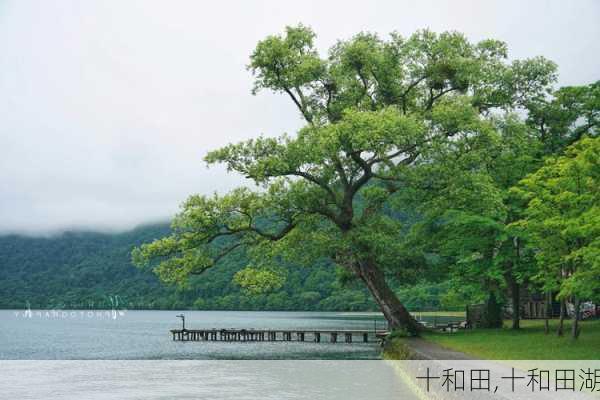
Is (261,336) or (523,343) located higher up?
(523,343)

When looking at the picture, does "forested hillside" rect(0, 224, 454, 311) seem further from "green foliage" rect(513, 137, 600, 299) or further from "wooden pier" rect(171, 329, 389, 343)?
"green foliage" rect(513, 137, 600, 299)

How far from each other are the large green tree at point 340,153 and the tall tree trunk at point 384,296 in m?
0.06

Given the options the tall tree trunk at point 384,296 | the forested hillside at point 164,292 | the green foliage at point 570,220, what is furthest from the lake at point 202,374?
the forested hillside at point 164,292

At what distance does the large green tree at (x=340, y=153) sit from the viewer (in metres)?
33.5

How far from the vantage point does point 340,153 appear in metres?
35.2

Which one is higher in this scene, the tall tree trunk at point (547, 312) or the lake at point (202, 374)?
the tall tree trunk at point (547, 312)

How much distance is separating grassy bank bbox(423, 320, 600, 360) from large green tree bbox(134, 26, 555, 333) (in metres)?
4.05

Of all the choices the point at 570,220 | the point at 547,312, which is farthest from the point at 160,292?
the point at 570,220

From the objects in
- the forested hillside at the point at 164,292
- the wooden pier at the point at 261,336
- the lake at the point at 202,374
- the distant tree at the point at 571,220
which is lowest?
the forested hillside at the point at 164,292

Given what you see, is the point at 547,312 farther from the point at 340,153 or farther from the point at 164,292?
the point at 164,292

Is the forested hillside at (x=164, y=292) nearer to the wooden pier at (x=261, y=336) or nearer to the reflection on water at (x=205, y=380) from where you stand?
the wooden pier at (x=261, y=336)

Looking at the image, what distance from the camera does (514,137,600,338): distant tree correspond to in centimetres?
2584

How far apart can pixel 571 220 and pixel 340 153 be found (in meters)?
12.5

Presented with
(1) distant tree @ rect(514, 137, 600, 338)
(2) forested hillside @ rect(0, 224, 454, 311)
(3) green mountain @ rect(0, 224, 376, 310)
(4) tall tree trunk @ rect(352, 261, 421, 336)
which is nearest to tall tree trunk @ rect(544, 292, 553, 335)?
(1) distant tree @ rect(514, 137, 600, 338)
